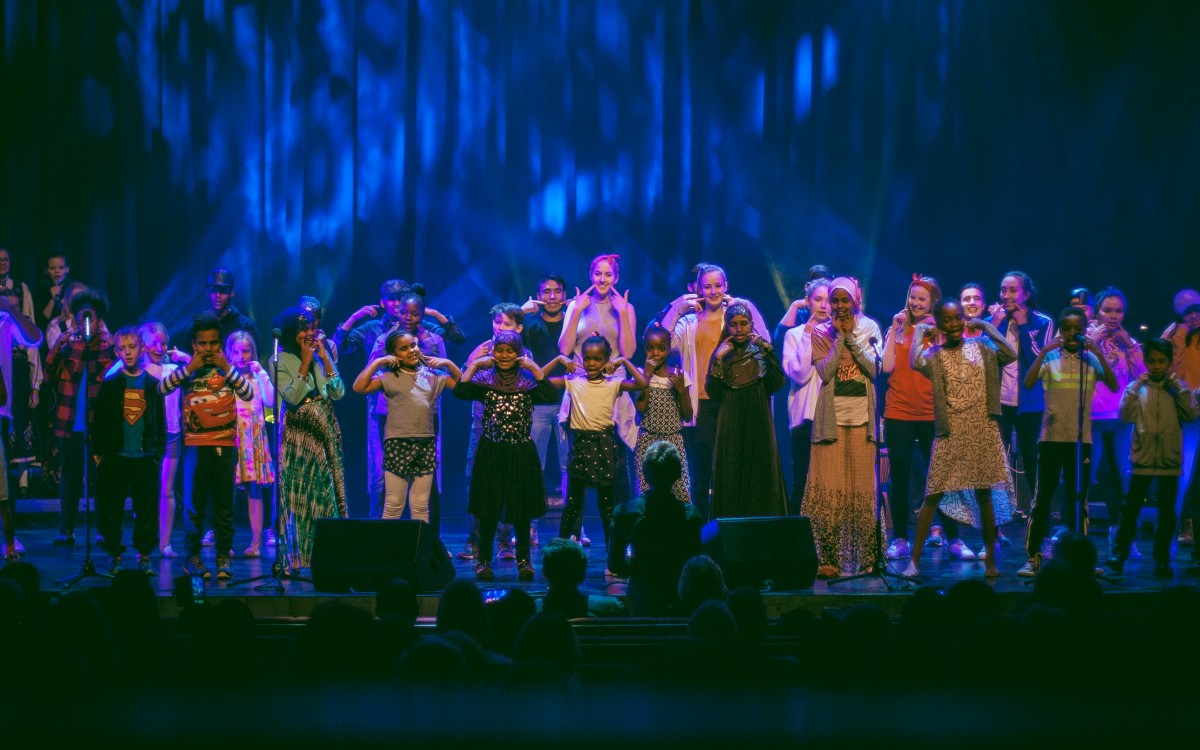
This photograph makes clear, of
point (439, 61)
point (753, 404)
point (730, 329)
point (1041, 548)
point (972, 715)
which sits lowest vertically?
point (1041, 548)

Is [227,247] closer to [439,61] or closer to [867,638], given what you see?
[439,61]

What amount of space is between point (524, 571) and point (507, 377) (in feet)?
3.81

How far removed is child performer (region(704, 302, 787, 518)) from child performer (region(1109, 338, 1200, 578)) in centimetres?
208

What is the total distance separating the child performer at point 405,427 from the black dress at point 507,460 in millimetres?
322

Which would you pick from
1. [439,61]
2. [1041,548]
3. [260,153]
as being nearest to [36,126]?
[260,153]

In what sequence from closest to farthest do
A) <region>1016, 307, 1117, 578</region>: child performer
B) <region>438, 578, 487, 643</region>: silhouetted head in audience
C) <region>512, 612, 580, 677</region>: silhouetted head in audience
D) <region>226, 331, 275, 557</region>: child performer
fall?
1. <region>512, 612, 580, 677</region>: silhouetted head in audience
2. <region>438, 578, 487, 643</region>: silhouetted head in audience
3. <region>1016, 307, 1117, 578</region>: child performer
4. <region>226, 331, 275, 557</region>: child performer

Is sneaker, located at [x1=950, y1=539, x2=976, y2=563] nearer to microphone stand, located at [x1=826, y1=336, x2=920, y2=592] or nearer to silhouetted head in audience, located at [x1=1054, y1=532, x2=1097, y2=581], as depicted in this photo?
microphone stand, located at [x1=826, y1=336, x2=920, y2=592]

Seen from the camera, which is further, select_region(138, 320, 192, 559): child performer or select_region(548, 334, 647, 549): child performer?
select_region(138, 320, 192, 559): child performer

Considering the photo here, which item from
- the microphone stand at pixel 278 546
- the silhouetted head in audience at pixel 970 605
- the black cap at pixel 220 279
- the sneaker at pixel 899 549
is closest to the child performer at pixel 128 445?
the microphone stand at pixel 278 546

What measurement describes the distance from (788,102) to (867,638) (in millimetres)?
7855

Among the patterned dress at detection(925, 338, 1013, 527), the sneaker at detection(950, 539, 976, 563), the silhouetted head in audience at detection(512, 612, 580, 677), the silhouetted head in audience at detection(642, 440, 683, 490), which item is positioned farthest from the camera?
the sneaker at detection(950, 539, 976, 563)

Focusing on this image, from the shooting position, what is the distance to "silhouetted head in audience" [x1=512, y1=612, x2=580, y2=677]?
11.4 feet

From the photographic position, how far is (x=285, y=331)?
6867 millimetres

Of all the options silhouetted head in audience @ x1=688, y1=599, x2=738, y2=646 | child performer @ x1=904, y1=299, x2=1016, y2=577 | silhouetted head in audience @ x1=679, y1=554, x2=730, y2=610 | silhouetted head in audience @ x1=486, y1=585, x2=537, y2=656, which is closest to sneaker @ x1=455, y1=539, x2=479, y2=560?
child performer @ x1=904, y1=299, x2=1016, y2=577
